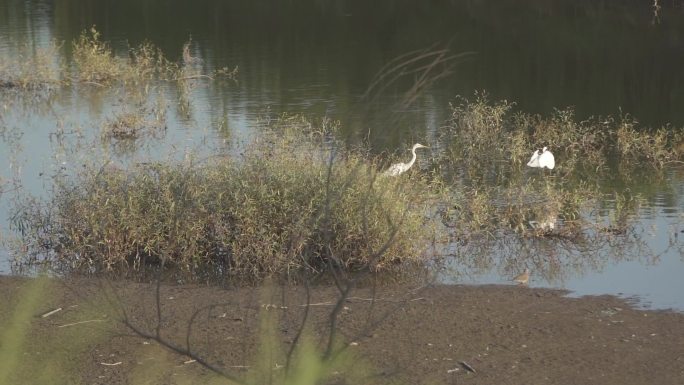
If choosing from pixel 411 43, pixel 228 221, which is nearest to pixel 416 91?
pixel 228 221

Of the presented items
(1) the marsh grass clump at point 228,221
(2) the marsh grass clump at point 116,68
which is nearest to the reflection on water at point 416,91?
(2) the marsh grass clump at point 116,68

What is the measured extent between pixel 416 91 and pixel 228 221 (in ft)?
18.0

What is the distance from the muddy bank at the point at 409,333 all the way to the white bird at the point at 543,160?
350 cm

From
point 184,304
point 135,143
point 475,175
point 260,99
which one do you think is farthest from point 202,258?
point 260,99

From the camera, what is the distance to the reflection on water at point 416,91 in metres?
9.07

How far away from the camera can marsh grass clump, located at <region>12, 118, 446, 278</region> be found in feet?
27.2

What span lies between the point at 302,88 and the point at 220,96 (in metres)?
1.27

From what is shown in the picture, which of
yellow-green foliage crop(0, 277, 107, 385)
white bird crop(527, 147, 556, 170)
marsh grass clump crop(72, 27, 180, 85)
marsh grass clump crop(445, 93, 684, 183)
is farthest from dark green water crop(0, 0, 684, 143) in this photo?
yellow-green foliage crop(0, 277, 107, 385)

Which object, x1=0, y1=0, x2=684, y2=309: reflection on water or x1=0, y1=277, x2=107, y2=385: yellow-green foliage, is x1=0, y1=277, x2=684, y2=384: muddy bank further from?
x1=0, y1=0, x2=684, y2=309: reflection on water

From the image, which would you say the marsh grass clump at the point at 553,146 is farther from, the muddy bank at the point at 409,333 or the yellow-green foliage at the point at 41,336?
the yellow-green foliage at the point at 41,336

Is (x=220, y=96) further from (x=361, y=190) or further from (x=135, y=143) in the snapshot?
(x=361, y=190)

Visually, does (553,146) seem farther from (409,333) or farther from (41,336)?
(41,336)

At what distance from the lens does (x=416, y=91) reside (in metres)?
3.24

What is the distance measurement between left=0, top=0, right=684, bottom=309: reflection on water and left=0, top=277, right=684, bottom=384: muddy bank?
0.92 metres
